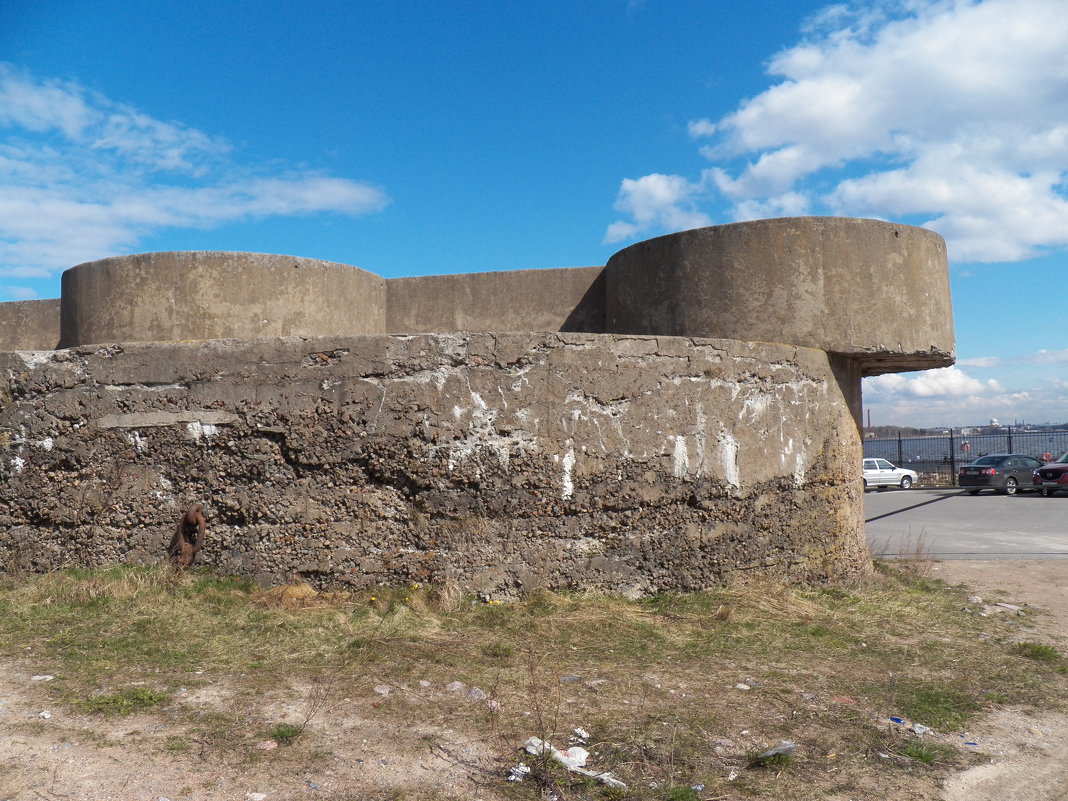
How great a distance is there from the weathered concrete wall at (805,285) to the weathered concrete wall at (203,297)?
2533 millimetres

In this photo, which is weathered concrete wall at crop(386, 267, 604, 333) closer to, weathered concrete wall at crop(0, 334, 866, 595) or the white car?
weathered concrete wall at crop(0, 334, 866, 595)

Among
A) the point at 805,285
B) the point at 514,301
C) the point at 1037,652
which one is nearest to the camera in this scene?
the point at 1037,652

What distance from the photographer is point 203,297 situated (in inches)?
232

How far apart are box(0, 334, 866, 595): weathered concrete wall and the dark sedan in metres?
19.1

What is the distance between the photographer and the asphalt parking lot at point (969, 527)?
9039mm

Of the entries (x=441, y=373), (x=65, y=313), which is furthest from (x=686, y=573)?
(x=65, y=313)

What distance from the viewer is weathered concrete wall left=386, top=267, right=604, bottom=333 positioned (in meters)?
6.61

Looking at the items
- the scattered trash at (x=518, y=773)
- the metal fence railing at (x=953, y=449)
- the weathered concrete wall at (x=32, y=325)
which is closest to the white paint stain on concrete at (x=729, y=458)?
the scattered trash at (x=518, y=773)

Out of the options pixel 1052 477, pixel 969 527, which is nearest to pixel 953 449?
pixel 1052 477

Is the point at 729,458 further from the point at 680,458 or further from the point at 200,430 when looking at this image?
the point at 200,430

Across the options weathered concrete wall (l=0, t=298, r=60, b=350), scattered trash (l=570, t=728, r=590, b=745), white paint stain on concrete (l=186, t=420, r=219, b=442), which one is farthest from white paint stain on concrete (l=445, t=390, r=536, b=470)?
weathered concrete wall (l=0, t=298, r=60, b=350)

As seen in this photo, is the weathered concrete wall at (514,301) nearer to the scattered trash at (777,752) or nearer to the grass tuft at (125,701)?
the grass tuft at (125,701)

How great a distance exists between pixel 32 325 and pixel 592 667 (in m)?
5.89

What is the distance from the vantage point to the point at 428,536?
5016 millimetres
